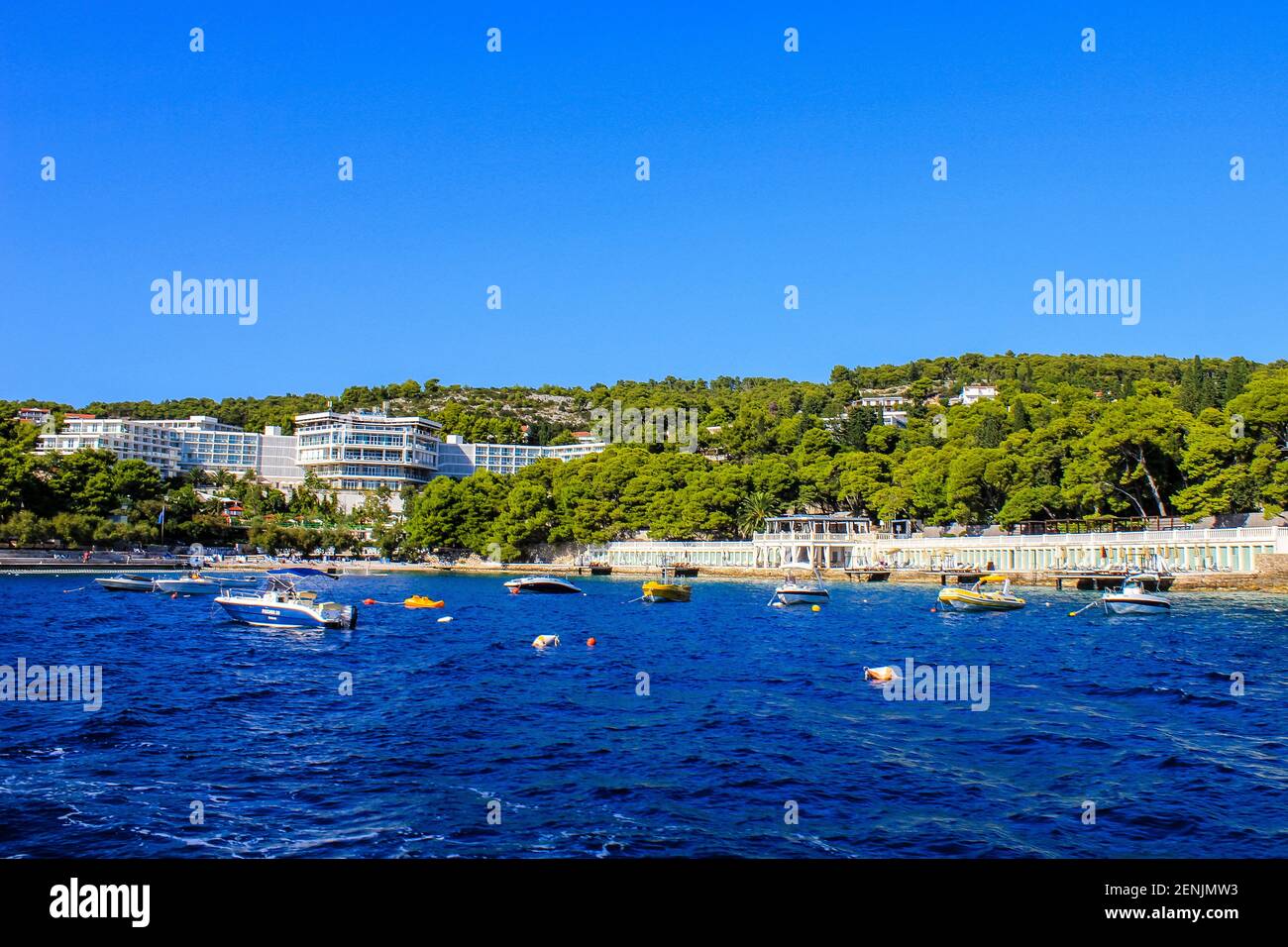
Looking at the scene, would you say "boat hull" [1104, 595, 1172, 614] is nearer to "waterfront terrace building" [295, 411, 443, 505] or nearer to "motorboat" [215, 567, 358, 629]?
"motorboat" [215, 567, 358, 629]

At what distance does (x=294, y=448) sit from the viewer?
192m

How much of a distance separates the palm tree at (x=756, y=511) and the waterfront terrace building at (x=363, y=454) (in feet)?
221

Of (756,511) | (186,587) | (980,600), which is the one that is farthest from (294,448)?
(980,600)

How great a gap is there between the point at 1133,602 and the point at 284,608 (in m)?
48.6

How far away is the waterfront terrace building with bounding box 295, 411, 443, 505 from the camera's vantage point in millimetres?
170750

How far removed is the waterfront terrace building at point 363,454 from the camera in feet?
560

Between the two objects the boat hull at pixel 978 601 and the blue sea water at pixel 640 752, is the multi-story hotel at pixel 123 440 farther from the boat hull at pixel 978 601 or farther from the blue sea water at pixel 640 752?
the boat hull at pixel 978 601

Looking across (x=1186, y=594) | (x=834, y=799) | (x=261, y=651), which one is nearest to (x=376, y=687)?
(x=261, y=651)

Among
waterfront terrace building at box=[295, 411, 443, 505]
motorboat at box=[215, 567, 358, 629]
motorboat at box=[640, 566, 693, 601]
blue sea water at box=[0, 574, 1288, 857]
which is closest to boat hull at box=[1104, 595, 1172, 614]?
blue sea water at box=[0, 574, 1288, 857]

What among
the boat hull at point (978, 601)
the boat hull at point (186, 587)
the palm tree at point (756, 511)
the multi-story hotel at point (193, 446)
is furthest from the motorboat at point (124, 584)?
the multi-story hotel at point (193, 446)

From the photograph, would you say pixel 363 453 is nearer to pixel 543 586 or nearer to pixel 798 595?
pixel 543 586
